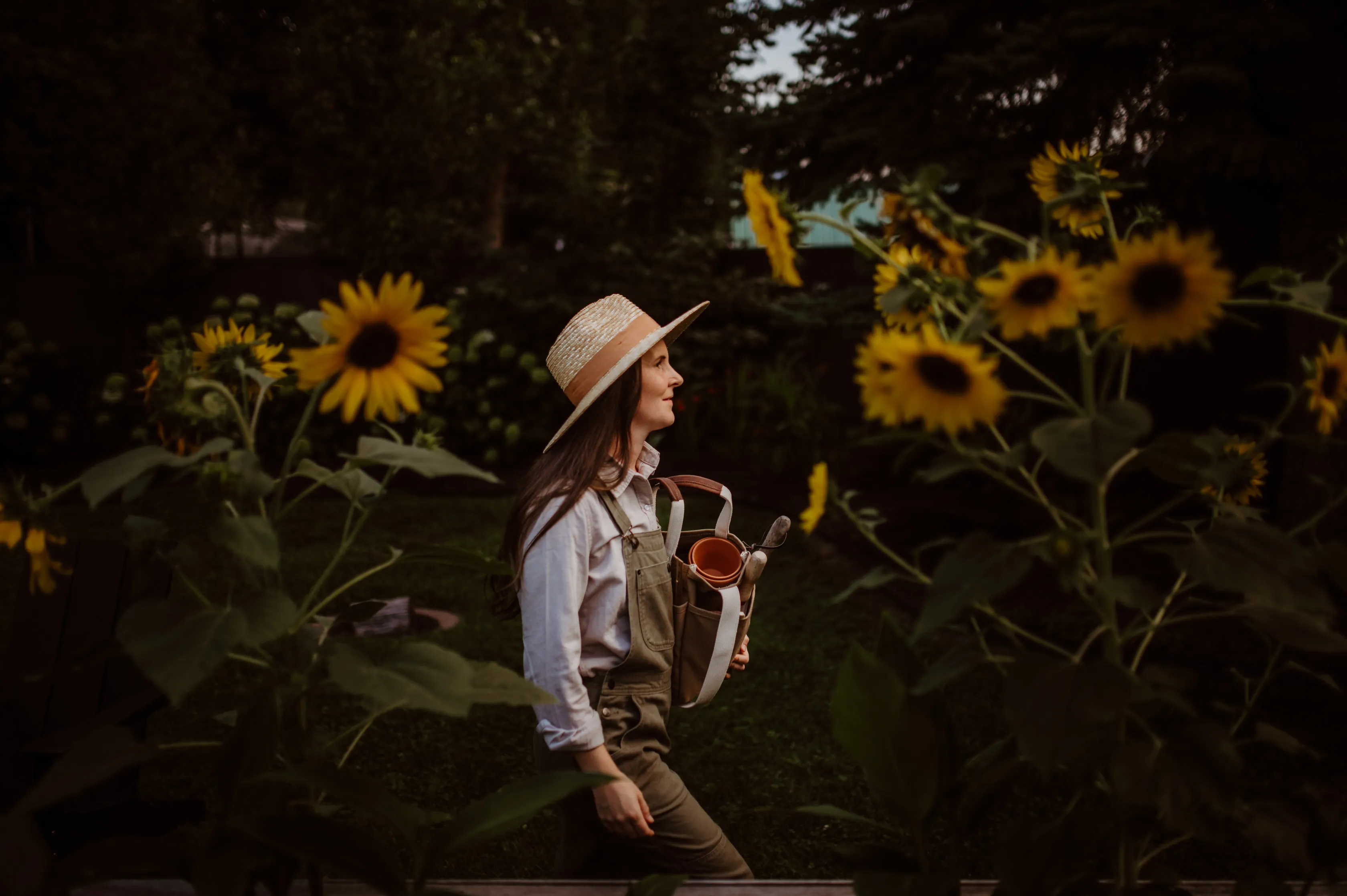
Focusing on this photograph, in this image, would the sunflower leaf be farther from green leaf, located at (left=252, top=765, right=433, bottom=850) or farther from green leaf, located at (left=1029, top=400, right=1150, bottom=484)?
green leaf, located at (left=1029, top=400, right=1150, bottom=484)

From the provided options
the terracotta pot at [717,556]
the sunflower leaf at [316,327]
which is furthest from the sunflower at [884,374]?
the terracotta pot at [717,556]

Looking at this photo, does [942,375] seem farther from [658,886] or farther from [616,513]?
[616,513]

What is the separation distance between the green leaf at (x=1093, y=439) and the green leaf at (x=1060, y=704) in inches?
5.6

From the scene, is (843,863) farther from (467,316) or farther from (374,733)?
(467,316)

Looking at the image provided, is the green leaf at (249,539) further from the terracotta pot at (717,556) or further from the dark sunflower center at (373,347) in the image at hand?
the terracotta pot at (717,556)

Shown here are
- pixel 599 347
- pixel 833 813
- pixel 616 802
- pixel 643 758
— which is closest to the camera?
pixel 833 813

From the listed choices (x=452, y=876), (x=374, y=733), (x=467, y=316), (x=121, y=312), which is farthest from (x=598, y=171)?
(x=452, y=876)

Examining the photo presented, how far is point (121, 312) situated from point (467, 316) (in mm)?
3687

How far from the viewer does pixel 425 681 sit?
0.85 m

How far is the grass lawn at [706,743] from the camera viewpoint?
275cm

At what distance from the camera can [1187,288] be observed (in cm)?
76

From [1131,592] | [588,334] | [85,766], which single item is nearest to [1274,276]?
[1131,592]

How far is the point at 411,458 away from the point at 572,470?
0.94 metres

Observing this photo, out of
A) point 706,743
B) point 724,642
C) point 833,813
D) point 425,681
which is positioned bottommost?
point 706,743
